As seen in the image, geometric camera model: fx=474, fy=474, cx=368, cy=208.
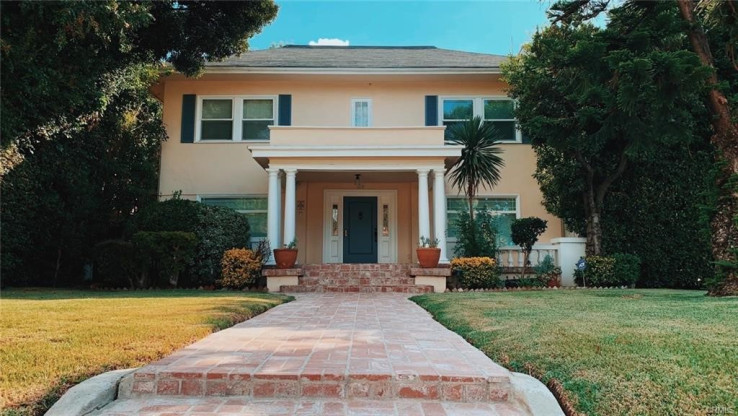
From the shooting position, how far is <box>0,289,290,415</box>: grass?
2873 mm

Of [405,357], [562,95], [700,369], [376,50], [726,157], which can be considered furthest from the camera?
[376,50]

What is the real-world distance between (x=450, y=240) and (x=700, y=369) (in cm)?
1113

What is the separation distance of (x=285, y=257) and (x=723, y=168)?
880 cm

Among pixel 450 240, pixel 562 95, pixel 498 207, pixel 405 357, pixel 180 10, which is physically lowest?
pixel 405 357

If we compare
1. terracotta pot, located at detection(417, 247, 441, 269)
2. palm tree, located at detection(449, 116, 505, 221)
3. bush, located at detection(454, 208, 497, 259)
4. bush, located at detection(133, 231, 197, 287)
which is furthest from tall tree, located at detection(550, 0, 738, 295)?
bush, located at detection(133, 231, 197, 287)

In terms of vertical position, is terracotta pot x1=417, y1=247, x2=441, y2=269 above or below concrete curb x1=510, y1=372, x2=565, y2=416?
above

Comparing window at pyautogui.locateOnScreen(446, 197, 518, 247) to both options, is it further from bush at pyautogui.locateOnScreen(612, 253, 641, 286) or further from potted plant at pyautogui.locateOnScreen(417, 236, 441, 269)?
bush at pyautogui.locateOnScreen(612, 253, 641, 286)

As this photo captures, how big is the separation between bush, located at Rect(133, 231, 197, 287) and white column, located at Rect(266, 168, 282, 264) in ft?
5.91

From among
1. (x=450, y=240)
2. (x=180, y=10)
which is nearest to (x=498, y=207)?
(x=450, y=240)

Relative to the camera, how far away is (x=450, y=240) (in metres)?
14.1

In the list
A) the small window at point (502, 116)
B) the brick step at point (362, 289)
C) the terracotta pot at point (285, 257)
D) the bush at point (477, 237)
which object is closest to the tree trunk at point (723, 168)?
the bush at point (477, 237)

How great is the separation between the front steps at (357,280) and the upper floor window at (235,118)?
5153 mm

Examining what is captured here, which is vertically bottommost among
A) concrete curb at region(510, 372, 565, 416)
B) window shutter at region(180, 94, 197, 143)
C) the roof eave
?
concrete curb at region(510, 372, 565, 416)

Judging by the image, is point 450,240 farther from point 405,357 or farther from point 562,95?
point 405,357
